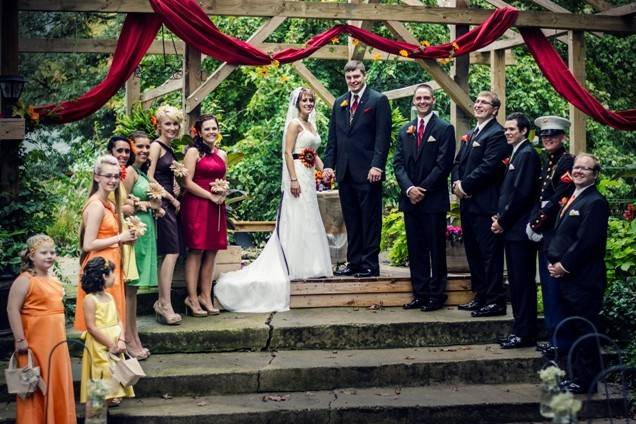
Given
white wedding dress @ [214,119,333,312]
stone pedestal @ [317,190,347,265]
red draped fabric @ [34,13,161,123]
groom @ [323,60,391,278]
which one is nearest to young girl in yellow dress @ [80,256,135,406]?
white wedding dress @ [214,119,333,312]

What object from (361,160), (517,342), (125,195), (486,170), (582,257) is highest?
(361,160)

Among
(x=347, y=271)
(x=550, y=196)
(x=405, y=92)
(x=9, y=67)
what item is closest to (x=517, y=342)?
(x=550, y=196)

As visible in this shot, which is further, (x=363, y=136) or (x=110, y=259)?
(x=363, y=136)

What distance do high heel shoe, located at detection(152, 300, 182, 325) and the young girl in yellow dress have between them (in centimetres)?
152

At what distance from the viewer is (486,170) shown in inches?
318

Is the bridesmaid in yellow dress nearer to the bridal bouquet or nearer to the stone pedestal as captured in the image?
the bridal bouquet

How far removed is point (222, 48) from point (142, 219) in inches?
96.9

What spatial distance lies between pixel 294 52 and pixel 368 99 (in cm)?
116

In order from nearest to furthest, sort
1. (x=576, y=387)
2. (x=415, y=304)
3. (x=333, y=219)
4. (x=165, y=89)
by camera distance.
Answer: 1. (x=576, y=387)
2. (x=415, y=304)
3. (x=333, y=219)
4. (x=165, y=89)

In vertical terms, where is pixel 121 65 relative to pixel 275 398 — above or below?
above

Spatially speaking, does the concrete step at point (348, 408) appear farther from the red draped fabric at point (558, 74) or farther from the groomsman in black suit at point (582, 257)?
the red draped fabric at point (558, 74)

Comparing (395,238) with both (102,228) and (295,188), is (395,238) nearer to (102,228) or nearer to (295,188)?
(295,188)

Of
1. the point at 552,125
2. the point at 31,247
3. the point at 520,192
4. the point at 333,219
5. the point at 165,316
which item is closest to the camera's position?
the point at 31,247

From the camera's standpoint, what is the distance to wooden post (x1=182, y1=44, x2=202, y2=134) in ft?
30.0
